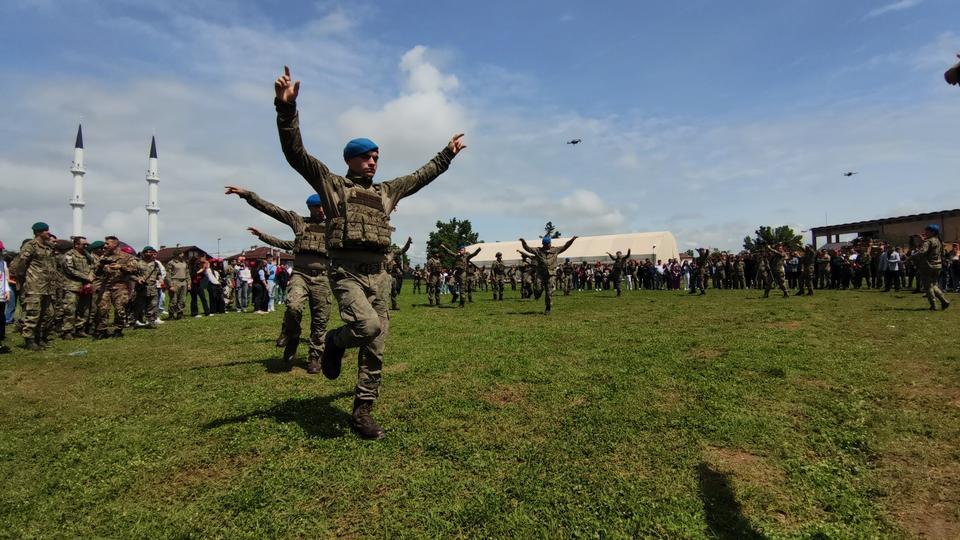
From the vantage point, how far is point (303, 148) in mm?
4426

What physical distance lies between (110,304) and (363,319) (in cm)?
1087

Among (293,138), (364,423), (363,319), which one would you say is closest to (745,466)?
(364,423)

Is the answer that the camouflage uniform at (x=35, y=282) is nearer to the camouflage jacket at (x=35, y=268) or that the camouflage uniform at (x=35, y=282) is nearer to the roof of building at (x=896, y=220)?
the camouflage jacket at (x=35, y=268)

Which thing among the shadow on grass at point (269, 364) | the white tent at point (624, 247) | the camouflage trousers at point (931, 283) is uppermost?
the white tent at point (624, 247)

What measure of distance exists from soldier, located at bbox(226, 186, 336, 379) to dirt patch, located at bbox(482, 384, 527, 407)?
2.86 metres

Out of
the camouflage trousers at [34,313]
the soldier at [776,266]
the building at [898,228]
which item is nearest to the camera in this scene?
the camouflage trousers at [34,313]

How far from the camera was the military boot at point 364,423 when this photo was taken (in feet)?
14.2

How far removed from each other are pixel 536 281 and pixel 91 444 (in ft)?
69.1

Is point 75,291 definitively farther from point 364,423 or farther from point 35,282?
point 364,423

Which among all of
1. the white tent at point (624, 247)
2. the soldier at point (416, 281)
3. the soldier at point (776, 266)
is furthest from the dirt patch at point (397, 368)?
the white tent at point (624, 247)

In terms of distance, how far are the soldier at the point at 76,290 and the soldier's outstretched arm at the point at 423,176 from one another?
10.2m

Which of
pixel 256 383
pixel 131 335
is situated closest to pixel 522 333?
pixel 256 383

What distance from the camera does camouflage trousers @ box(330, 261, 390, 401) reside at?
445cm

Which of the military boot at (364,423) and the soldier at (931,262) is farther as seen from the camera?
the soldier at (931,262)
